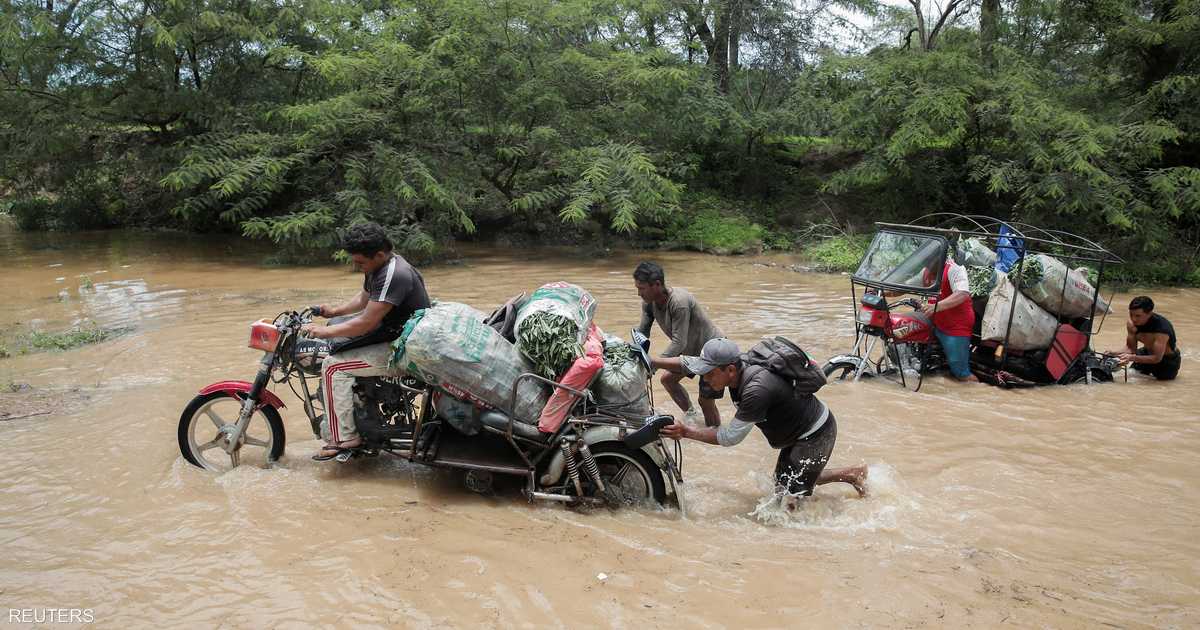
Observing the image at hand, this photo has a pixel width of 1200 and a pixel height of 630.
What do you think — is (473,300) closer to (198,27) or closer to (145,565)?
(145,565)

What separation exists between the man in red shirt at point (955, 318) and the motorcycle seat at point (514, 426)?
15.3 feet

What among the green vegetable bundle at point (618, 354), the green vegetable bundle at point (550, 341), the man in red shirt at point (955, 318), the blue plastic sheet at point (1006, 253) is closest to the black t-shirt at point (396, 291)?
the green vegetable bundle at point (550, 341)

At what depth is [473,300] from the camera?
11.4 meters

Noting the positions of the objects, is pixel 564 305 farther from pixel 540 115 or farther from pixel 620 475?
pixel 540 115

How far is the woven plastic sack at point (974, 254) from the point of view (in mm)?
8117

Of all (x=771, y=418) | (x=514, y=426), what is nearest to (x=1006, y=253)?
(x=771, y=418)

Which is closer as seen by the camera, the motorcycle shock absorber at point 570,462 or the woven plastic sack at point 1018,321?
the motorcycle shock absorber at point 570,462

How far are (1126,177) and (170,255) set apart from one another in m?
19.0

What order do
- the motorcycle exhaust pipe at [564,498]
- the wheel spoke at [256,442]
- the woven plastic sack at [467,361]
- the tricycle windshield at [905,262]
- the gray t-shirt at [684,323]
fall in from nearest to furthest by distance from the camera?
the woven plastic sack at [467,361] → the motorcycle exhaust pipe at [564,498] → the wheel spoke at [256,442] → the gray t-shirt at [684,323] → the tricycle windshield at [905,262]

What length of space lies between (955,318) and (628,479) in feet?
15.1

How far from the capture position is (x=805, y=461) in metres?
4.71

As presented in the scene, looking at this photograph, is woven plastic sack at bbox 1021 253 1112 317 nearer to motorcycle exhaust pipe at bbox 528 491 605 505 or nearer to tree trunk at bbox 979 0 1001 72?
motorcycle exhaust pipe at bbox 528 491 605 505

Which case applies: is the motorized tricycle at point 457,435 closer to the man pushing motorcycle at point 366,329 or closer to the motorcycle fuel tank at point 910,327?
the man pushing motorcycle at point 366,329

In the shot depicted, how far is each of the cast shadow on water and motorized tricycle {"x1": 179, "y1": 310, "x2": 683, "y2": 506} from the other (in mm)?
635
